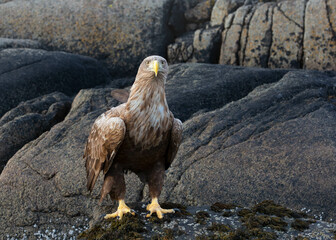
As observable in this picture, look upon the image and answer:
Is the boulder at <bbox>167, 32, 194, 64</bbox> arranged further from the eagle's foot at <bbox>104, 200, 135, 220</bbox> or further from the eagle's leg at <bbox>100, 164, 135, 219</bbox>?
the eagle's foot at <bbox>104, 200, 135, 220</bbox>

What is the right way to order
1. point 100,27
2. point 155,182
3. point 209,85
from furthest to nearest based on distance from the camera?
point 100,27
point 209,85
point 155,182

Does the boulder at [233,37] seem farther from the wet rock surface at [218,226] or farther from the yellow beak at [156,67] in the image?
the yellow beak at [156,67]

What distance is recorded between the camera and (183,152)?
727 cm

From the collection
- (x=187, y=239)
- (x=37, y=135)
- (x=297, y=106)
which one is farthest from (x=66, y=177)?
(x=297, y=106)

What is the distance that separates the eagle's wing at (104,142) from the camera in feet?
16.1

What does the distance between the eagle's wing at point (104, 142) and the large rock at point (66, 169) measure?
4.08 ft

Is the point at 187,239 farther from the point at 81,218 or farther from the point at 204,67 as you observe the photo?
the point at 204,67

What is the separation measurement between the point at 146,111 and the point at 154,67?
54cm

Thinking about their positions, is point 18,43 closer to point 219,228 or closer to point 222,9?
point 222,9

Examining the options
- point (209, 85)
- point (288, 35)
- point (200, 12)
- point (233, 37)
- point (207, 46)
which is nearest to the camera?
point (209, 85)

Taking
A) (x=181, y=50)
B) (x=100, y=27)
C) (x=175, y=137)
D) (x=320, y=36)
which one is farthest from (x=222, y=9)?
(x=175, y=137)

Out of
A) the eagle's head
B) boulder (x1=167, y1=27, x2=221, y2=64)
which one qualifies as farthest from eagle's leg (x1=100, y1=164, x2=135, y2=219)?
boulder (x1=167, y1=27, x2=221, y2=64)

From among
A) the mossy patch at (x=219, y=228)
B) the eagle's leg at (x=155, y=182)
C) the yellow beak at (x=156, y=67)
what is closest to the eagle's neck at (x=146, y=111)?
the yellow beak at (x=156, y=67)

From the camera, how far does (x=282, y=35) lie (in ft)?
33.3
